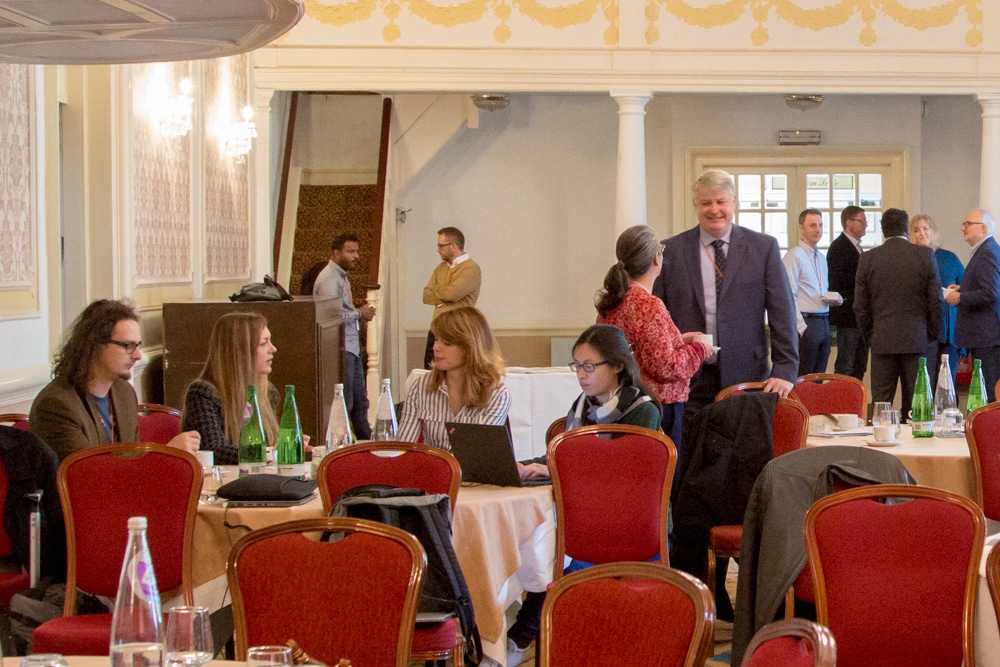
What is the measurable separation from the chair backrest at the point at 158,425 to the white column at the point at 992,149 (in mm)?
6749

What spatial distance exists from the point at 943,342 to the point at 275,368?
462cm

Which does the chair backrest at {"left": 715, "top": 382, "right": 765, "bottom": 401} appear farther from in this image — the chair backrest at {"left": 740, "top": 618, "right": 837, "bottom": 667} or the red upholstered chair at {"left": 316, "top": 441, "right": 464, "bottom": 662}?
the chair backrest at {"left": 740, "top": 618, "right": 837, "bottom": 667}

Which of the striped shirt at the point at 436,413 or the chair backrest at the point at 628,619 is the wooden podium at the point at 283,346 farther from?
the chair backrest at the point at 628,619

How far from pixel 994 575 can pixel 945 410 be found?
2766 millimetres

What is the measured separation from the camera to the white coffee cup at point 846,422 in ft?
17.4

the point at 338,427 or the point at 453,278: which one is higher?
the point at 453,278

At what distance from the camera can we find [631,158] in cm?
955

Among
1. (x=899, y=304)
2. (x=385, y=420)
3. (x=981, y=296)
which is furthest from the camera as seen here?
(x=981, y=296)

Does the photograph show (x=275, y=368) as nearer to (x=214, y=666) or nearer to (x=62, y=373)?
(x=62, y=373)

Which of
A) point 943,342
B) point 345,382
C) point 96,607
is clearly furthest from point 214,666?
point 943,342

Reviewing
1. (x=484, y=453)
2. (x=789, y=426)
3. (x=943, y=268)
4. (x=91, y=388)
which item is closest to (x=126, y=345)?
(x=91, y=388)

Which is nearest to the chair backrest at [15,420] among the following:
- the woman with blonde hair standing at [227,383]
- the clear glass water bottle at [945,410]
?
the woman with blonde hair standing at [227,383]

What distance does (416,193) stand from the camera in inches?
491

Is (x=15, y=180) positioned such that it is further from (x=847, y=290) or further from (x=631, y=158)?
(x=847, y=290)
